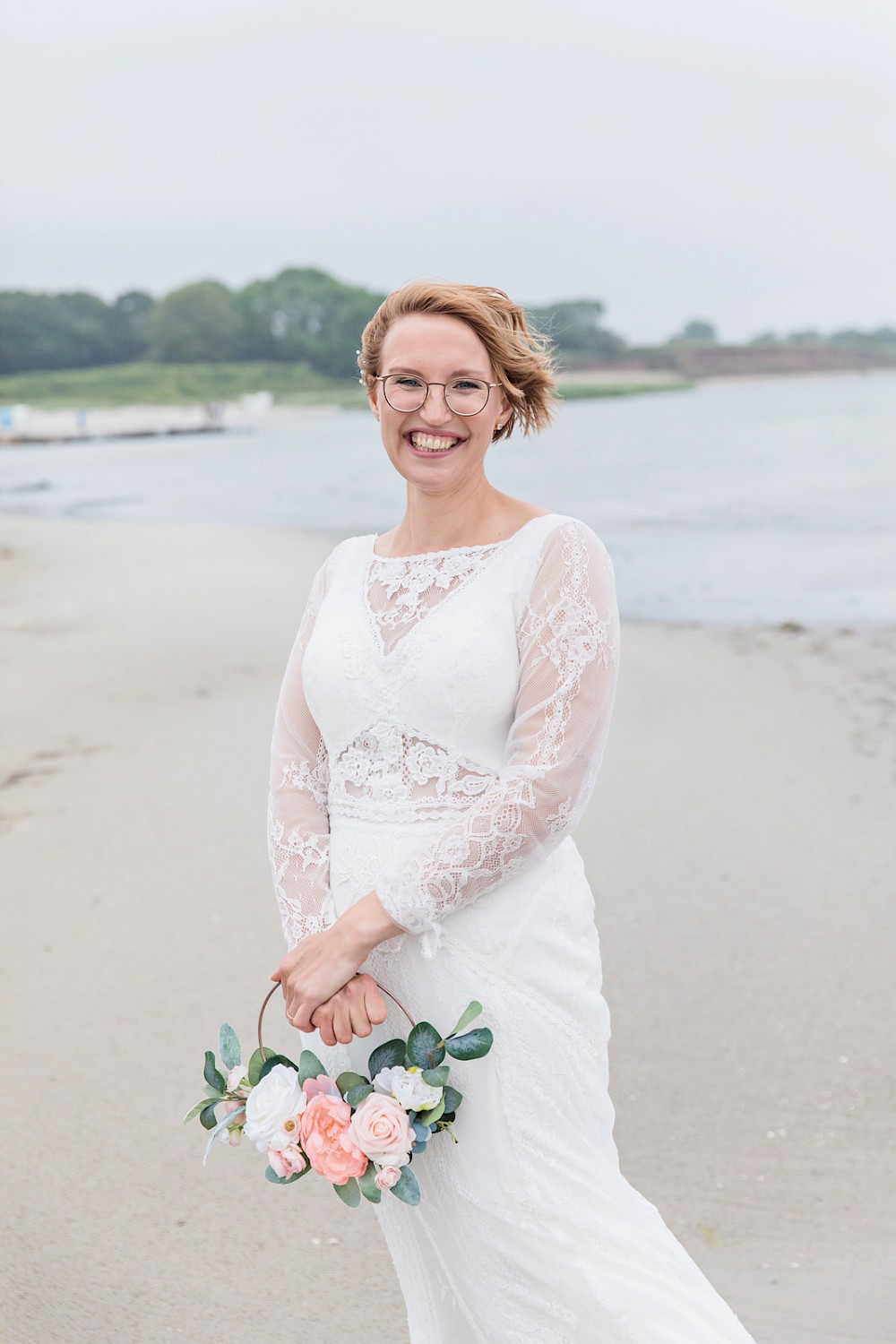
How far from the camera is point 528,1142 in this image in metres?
2.05

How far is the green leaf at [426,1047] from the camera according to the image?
1961mm

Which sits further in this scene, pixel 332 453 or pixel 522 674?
pixel 332 453

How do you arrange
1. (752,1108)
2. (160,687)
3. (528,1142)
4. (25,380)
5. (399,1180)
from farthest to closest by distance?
1. (25,380)
2. (160,687)
3. (752,1108)
4. (528,1142)
5. (399,1180)

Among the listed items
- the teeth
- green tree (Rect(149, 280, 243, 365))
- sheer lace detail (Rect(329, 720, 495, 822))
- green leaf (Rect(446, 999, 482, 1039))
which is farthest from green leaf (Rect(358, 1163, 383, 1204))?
green tree (Rect(149, 280, 243, 365))

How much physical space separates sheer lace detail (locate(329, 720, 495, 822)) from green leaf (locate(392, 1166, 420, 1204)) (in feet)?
1.79

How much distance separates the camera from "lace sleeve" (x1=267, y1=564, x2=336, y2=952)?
2205 millimetres

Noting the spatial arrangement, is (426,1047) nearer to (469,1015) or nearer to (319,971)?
(469,1015)

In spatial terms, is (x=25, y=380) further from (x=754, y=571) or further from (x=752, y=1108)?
(x=752, y=1108)

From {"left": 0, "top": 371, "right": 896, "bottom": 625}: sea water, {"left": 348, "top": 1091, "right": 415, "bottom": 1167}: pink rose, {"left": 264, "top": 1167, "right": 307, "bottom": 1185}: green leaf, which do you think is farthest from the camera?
{"left": 0, "top": 371, "right": 896, "bottom": 625}: sea water

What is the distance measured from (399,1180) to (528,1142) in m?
0.24

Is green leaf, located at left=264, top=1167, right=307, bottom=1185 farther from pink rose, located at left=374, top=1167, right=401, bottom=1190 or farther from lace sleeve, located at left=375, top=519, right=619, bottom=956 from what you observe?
lace sleeve, located at left=375, top=519, right=619, bottom=956

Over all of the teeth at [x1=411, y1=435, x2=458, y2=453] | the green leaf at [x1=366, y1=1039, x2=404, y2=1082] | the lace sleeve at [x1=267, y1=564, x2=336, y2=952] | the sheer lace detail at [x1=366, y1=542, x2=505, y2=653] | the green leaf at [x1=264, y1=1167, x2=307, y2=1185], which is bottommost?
the green leaf at [x1=264, y1=1167, x2=307, y2=1185]

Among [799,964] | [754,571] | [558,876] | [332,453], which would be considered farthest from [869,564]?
[332,453]

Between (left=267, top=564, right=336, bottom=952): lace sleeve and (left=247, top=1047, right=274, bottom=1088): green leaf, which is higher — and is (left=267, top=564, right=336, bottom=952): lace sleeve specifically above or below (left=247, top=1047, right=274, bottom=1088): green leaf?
above
